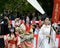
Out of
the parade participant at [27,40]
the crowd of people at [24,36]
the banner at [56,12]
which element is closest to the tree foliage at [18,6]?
the banner at [56,12]

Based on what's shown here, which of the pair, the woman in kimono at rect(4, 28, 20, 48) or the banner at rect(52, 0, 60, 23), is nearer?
the woman in kimono at rect(4, 28, 20, 48)

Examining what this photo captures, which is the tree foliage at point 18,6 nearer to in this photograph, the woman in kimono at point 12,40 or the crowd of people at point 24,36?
the crowd of people at point 24,36

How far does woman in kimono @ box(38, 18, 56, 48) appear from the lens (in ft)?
40.4

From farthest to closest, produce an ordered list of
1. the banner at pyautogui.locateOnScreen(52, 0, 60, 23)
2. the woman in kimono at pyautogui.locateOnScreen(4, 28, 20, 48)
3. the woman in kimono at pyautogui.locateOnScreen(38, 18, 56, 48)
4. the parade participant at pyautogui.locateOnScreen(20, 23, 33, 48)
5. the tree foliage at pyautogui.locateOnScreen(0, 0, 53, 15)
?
the tree foliage at pyautogui.locateOnScreen(0, 0, 53, 15)
the banner at pyautogui.locateOnScreen(52, 0, 60, 23)
the woman in kimono at pyautogui.locateOnScreen(38, 18, 56, 48)
the woman in kimono at pyautogui.locateOnScreen(4, 28, 20, 48)
the parade participant at pyautogui.locateOnScreen(20, 23, 33, 48)

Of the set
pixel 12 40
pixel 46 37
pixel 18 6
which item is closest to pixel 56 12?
pixel 46 37

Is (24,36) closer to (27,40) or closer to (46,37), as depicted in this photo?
(27,40)

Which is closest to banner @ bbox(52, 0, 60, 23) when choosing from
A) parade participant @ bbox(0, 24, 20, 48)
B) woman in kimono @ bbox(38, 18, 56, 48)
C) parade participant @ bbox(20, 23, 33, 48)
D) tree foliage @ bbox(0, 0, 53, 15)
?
woman in kimono @ bbox(38, 18, 56, 48)

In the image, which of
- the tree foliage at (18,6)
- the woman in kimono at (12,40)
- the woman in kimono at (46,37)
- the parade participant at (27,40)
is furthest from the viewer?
the tree foliage at (18,6)

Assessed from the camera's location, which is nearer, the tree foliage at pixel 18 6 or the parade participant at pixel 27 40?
the parade participant at pixel 27 40

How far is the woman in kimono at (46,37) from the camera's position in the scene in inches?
485

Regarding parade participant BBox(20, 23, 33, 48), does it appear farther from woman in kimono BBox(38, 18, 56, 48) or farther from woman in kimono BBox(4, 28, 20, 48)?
woman in kimono BBox(38, 18, 56, 48)

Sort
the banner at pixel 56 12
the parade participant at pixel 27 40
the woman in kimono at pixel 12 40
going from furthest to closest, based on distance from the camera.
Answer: the banner at pixel 56 12, the woman in kimono at pixel 12 40, the parade participant at pixel 27 40

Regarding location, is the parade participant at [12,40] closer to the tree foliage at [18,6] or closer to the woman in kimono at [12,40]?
the woman in kimono at [12,40]

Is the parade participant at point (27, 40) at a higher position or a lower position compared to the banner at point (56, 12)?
lower
